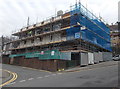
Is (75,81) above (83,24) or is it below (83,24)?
below

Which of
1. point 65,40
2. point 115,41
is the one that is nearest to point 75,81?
point 65,40

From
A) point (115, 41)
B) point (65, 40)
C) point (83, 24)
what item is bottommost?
point (65, 40)

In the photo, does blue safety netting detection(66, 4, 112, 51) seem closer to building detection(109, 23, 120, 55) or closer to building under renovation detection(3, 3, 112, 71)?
building under renovation detection(3, 3, 112, 71)

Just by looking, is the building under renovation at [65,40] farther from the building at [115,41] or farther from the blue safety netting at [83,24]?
the building at [115,41]

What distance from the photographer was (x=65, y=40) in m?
24.6

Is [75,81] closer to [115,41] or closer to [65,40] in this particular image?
[65,40]

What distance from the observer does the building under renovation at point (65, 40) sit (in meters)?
19.5

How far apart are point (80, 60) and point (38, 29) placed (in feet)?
56.9

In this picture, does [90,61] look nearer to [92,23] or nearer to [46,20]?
[92,23]

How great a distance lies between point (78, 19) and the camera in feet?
78.6

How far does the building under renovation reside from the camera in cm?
1952

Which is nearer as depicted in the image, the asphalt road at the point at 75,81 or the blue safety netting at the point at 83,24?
the asphalt road at the point at 75,81

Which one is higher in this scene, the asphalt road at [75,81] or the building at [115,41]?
→ the building at [115,41]

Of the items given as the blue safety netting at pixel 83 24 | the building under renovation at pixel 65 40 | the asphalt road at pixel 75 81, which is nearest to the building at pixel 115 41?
the building under renovation at pixel 65 40
